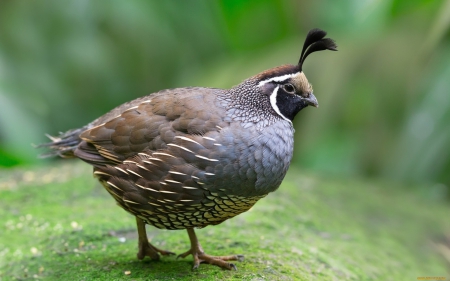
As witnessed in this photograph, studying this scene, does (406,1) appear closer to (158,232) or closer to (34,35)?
(158,232)

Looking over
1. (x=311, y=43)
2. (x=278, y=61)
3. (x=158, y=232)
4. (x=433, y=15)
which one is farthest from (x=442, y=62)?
(x=158, y=232)

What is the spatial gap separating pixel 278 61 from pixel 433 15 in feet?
6.68

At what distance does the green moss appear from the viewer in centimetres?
381

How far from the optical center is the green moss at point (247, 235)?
3812 millimetres

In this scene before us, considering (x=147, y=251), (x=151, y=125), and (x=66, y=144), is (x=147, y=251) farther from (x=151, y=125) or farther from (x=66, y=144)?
(x=66, y=144)

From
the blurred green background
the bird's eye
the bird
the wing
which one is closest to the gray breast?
the bird

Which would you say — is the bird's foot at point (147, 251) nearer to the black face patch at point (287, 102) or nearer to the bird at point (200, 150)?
the bird at point (200, 150)

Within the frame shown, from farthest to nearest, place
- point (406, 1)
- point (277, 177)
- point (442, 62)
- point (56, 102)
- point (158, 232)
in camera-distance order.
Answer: point (56, 102) < point (406, 1) < point (442, 62) < point (158, 232) < point (277, 177)

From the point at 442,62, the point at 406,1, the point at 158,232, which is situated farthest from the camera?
the point at 406,1

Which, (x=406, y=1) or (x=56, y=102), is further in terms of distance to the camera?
(x=56, y=102)

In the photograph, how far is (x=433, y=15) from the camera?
23.6 feet

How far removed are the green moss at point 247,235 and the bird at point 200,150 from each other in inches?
13.5

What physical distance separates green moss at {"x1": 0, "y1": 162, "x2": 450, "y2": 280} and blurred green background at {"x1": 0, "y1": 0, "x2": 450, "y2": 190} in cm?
85

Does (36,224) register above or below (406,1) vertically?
below
